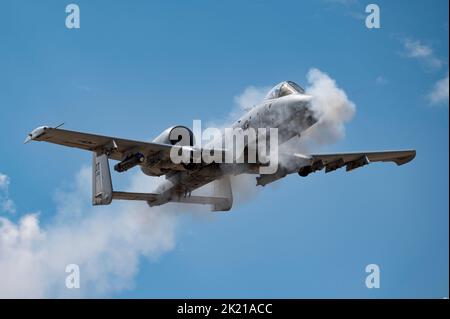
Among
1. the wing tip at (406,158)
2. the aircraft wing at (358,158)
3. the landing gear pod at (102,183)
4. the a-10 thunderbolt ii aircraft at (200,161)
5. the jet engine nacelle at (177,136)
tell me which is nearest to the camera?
the a-10 thunderbolt ii aircraft at (200,161)

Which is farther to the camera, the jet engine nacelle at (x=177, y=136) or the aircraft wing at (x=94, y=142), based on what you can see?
the jet engine nacelle at (x=177, y=136)

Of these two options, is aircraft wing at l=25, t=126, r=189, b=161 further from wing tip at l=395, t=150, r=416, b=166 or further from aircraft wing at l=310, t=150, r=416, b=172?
wing tip at l=395, t=150, r=416, b=166

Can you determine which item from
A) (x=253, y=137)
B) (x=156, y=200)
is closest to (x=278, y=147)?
(x=253, y=137)

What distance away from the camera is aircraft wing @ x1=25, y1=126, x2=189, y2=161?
135ft

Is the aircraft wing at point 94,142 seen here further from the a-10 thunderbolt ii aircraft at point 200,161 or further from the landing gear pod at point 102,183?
the landing gear pod at point 102,183

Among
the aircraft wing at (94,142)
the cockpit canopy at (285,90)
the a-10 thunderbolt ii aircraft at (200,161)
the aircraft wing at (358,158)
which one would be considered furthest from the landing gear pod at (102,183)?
the aircraft wing at (358,158)

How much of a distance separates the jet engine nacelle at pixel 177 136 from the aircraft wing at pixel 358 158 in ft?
26.2

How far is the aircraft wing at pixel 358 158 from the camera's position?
4875 centimetres

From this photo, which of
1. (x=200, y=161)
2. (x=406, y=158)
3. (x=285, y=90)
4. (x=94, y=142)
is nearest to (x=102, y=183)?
(x=94, y=142)

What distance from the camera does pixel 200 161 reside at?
44.3 metres

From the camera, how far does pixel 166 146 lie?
43781mm
